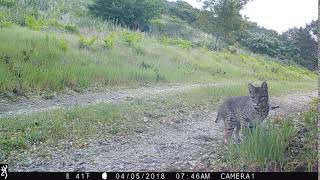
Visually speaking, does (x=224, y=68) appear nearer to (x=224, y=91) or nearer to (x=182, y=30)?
(x=224, y=91)

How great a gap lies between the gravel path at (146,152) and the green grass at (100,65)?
4749 mm

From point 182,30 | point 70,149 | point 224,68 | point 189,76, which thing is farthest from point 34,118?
point 182,30

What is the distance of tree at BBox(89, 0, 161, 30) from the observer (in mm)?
26750

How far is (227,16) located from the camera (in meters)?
25.8

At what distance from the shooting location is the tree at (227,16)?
81.4 feet

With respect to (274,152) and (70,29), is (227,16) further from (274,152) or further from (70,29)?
(274,152)

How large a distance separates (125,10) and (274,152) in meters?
23.1

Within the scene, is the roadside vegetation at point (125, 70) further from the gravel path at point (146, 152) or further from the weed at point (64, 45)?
the gravel path at point (146, 152)

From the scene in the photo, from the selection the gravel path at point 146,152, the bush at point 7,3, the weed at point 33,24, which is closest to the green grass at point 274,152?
the gravel path at point 146,152

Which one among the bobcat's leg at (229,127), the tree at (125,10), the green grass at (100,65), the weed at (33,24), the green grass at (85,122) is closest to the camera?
the bobcat's leg at (229,127)

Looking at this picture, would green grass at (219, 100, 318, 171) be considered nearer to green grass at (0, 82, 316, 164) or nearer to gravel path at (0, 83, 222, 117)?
green grass at (0, 82, 316, 164)

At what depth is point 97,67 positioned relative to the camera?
14.0 meters

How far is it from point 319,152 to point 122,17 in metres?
23.5

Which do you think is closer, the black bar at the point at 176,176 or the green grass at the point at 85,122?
the black bar at the point at 176,176
